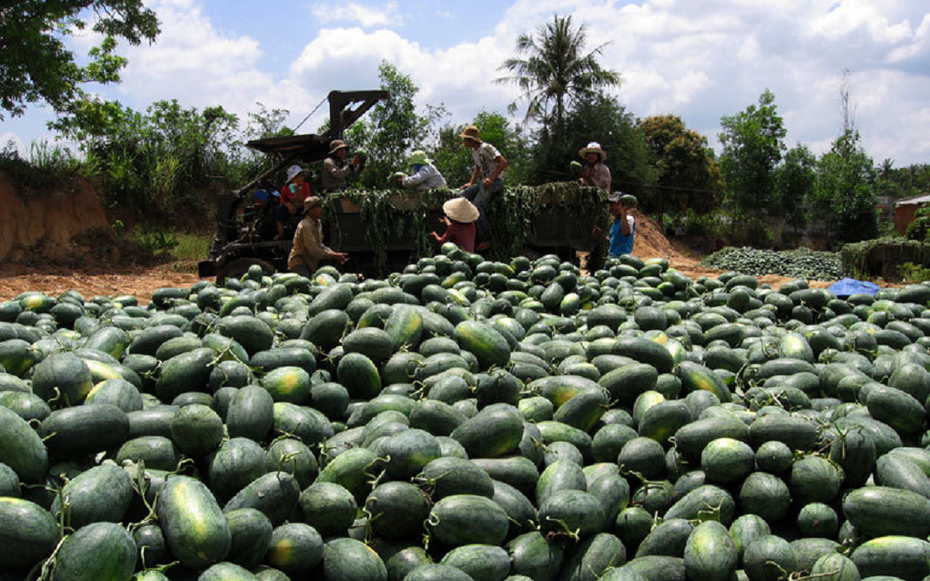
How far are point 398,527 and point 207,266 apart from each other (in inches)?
478

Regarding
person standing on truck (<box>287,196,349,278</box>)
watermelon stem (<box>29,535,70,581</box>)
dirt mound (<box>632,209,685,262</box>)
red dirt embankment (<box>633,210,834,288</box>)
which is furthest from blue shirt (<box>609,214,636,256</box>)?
dirt mound (<box>632,209,685,262</box>)

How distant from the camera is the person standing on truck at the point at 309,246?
9398 mm

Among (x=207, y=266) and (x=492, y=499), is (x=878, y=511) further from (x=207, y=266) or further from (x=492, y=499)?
(x=207, y=266)

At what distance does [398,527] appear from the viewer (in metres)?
2.71

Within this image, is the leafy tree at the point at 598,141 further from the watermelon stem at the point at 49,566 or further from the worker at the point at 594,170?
the watermelon stem at the point at 49,566

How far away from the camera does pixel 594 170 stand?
12680mm

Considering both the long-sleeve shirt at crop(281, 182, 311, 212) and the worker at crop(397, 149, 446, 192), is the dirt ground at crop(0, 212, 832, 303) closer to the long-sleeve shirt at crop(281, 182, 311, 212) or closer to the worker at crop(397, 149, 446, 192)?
the long-sleeve shirt at crop(281, 182, 311, 212)

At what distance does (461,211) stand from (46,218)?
17.3m

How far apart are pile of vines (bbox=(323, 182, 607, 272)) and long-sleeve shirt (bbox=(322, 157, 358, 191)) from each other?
Answer: 1.22 metres

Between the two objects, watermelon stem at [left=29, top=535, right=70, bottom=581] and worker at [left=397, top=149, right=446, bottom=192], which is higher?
worker at [left=397, top=149, right=446, bottom=192]

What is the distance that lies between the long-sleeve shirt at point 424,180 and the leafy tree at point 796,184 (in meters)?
38.2

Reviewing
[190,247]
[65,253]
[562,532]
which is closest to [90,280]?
[65,253]

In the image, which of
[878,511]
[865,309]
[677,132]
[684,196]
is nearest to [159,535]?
[878,511]

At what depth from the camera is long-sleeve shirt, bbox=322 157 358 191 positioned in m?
12.4
